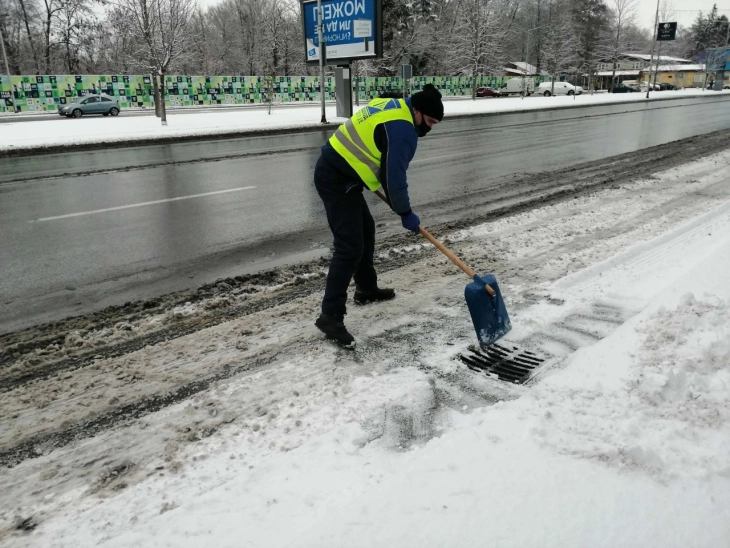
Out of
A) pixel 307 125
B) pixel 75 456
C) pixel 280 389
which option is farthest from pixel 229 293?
pixel 307 125

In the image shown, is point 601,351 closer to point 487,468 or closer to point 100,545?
point 487,468

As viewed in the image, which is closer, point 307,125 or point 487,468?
point 487,468

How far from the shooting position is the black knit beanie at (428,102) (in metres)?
3.33

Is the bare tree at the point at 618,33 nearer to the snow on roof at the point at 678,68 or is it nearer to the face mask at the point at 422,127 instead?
the snow on roof at the point at 678,68

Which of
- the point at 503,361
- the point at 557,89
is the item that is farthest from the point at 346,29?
the point at 557,89

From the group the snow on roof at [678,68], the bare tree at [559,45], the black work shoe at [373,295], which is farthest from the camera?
the snow on roof at [678,68]

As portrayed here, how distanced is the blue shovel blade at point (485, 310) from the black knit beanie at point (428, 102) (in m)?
1.07

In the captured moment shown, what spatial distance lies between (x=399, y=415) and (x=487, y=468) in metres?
0.64

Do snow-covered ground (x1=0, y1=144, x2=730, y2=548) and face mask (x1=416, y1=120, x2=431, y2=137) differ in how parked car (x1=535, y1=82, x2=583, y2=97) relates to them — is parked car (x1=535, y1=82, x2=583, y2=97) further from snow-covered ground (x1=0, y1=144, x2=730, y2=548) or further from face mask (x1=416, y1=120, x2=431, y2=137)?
snow-covered ground (x1=0, y1=144, x2=730, y2=548)

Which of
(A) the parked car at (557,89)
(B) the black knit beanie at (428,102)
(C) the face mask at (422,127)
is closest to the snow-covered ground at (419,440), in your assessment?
(C) the face mask at (422,127)

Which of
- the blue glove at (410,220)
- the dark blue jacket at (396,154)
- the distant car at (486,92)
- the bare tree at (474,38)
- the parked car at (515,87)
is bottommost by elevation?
the blue glove at (410,220)

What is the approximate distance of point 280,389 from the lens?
3074mm

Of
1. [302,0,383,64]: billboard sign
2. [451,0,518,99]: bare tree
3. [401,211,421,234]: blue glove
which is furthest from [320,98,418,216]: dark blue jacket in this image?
[451,0,518,99]: bare tree

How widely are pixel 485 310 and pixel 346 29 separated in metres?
20.9
